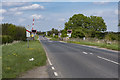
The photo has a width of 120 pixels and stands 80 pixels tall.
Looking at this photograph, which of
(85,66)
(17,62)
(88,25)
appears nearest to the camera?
(85,66)

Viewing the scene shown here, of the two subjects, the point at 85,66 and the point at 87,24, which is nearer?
the point at 85,66

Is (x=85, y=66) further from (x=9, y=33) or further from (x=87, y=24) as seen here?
(x=87, y=24)

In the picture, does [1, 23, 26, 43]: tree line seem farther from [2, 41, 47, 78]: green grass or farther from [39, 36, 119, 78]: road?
[39, 36, 119, 78]: road

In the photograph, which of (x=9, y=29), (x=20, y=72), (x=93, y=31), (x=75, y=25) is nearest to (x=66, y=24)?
(x=75, y=25)

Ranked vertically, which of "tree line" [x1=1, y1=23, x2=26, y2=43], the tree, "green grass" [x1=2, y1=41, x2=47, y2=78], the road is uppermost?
the tree

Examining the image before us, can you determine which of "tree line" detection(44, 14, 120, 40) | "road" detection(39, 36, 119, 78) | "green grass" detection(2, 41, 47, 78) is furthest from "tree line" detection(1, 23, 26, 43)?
"tree line" detection(44, 14, 120, 40)

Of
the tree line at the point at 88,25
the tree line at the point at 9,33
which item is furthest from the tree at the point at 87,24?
the tree line at the point at 9,33

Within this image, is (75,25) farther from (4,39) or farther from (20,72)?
(20,72)

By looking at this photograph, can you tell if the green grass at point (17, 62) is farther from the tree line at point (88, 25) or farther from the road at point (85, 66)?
the tree line at point (88, 25)

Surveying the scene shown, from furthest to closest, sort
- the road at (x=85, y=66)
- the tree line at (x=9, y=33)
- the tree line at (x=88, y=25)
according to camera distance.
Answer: the tree line at (x=88, y=25), the tree line at (x=9, y=33), the road at (x=85, y=66)

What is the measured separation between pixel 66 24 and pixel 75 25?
17.9 ft

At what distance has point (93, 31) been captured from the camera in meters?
93.1

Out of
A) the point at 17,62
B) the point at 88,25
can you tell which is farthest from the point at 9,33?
the point at 88,25

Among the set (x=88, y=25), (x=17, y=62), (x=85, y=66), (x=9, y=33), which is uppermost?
(x=88, y=25)
